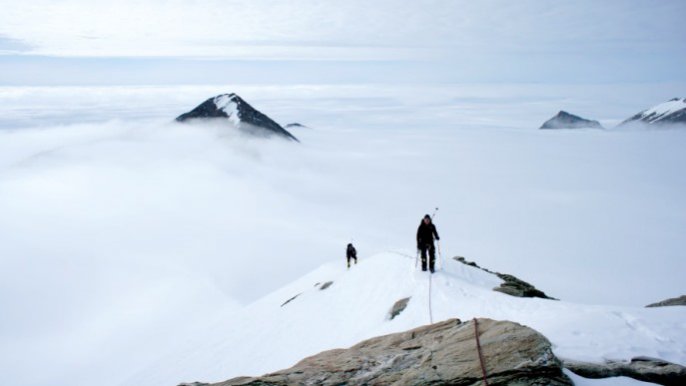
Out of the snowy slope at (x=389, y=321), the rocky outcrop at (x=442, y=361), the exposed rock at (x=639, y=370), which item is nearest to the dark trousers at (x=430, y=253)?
the snowy slope at (x=389, y=321)

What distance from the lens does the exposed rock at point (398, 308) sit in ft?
56.9

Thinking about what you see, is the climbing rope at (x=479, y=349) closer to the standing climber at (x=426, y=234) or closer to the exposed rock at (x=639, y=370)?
the exposed rock at (x=639, y=370)

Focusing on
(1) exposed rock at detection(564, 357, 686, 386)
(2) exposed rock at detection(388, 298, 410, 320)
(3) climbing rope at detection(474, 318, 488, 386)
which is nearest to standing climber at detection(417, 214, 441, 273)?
(2) exposed rock at detection(388, 298, 410, 320)

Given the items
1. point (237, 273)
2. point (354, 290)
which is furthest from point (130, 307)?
point (354, 290)

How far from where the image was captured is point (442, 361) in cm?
904

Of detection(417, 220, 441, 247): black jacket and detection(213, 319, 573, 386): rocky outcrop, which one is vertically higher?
detection(417, 220, 441, 247): black jacket

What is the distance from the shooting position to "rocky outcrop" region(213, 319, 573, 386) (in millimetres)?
7984

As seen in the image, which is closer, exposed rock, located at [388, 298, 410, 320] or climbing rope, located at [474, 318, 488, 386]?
climbing rope, located at [474, 318, 488, 386]

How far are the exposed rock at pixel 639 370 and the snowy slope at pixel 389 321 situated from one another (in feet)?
0.96

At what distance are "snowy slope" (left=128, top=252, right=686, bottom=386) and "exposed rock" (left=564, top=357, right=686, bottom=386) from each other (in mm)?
291

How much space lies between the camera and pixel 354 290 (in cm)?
2400

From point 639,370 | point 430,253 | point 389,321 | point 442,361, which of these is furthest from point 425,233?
point 639,370

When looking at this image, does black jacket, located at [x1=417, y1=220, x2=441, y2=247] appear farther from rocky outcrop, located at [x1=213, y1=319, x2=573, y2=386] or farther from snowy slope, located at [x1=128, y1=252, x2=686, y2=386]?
rocky outcrop, located at [x1=213, y1=319, x2=573, y2=386]

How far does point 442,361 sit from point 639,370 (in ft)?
12.4
